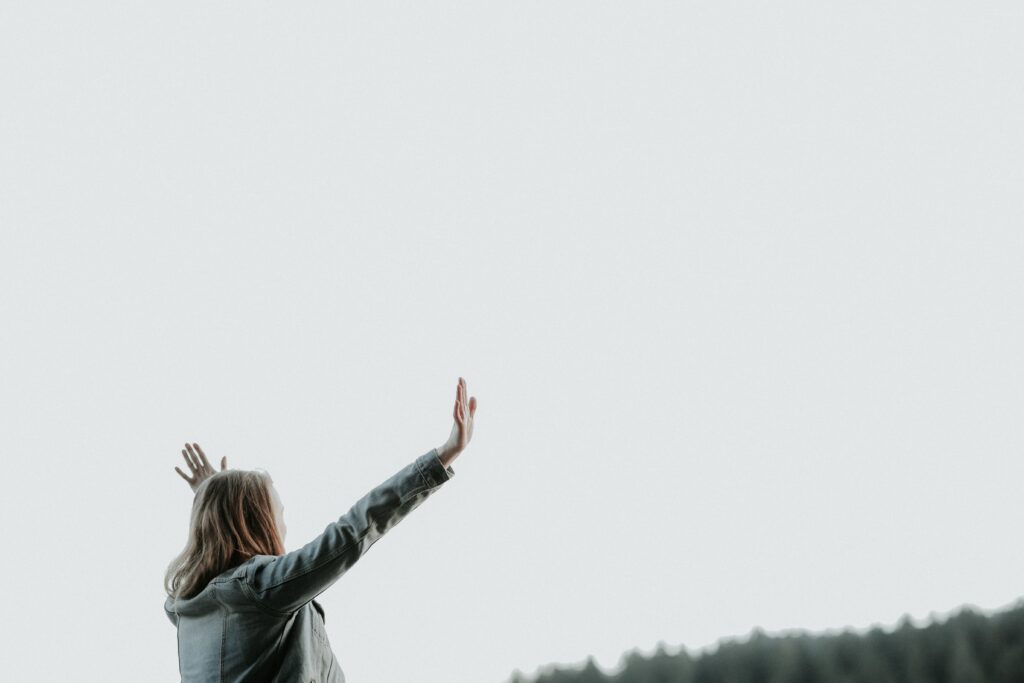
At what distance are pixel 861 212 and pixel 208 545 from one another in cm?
261

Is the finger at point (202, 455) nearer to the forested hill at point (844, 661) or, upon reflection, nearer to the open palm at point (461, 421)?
the open palm at point (461, 421)

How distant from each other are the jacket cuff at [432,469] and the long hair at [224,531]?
0.37m

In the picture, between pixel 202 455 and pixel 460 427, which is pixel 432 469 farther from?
pixel 202 455

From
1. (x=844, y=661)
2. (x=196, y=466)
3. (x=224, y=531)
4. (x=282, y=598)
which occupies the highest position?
(x=196, y=466)

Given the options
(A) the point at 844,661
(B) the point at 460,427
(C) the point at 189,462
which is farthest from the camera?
(C) the point at 189,462

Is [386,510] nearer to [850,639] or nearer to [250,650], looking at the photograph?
[250,650]

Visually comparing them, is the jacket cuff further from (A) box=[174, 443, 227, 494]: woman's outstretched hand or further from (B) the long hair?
(A) box=[174, 443, 227, 494]: woman's outstretched hand

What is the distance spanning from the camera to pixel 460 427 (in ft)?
5.92

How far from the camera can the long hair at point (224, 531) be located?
1.79 m

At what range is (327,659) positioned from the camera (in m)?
1.87

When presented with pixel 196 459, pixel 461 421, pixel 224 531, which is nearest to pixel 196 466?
pixel 196 459

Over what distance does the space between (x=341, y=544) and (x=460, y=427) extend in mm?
296

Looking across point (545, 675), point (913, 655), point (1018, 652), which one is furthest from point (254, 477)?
point (1018, 652)

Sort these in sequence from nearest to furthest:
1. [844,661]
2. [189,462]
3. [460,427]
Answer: [844,661], [460,427], [189,462]
